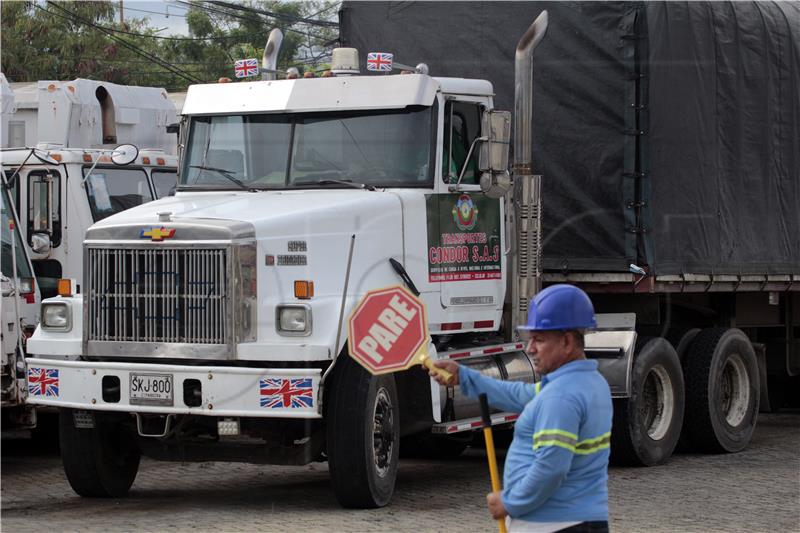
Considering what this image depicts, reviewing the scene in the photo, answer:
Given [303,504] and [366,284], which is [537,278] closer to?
[366,284]

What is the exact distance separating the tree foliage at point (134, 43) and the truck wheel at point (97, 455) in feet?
79.7

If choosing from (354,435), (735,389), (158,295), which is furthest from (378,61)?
(735,389)

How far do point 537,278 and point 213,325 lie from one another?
3.28m

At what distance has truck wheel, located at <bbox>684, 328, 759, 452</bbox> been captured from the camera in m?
13.6

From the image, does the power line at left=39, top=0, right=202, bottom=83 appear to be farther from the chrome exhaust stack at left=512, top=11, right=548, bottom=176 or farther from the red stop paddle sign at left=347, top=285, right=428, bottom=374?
the red stop paddle sign at left=347, top=285, right=428, bottom=374

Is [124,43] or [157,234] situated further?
[124,43]

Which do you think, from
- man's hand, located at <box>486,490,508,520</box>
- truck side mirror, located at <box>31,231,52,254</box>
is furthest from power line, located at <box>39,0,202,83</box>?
man's hand, located at <box>486,490,508,520</box>

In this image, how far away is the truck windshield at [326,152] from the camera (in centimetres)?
1082

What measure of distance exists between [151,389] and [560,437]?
5276 mm

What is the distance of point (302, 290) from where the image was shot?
9.71 metres

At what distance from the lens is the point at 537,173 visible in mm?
12812

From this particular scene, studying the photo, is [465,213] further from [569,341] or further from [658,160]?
[569,341]

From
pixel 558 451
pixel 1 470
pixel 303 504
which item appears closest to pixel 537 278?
pixel 303 504

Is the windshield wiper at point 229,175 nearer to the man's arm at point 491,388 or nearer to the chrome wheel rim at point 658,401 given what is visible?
the chrome wheel rim at point 658,401
